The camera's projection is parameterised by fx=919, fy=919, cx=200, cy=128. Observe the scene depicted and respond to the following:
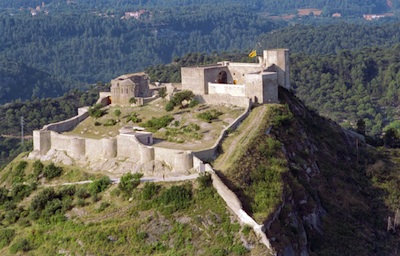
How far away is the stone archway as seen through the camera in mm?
45375

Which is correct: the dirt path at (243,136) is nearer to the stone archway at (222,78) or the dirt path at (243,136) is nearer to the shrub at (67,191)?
the stone archway at (222,78)

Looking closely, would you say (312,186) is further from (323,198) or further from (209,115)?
(209,115)

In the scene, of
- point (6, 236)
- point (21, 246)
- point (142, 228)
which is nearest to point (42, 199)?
point (6, 236)

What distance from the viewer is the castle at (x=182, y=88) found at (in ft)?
121

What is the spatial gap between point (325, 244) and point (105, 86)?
61.3 m

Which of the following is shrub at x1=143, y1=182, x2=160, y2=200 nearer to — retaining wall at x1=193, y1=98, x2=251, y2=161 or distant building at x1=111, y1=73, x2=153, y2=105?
retaining wall at x1=193, y1=98, x2=251, y2=161

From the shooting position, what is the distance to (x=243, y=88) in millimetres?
42219

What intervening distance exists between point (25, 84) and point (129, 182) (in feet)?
341

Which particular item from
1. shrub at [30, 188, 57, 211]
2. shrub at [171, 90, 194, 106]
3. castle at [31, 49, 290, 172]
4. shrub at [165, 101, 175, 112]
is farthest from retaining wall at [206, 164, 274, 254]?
shrub at [171, 90, 194, 106]

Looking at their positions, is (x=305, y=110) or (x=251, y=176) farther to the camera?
(x=305, y=110)

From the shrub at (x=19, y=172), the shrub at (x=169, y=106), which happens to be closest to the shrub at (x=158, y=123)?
the shrub at (x=169, y=106)

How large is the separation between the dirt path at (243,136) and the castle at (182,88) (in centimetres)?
51

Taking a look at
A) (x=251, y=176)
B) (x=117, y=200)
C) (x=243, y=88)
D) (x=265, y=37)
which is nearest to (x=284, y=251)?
(x=251, y=176)

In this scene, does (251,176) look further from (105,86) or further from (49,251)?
(105,86)
